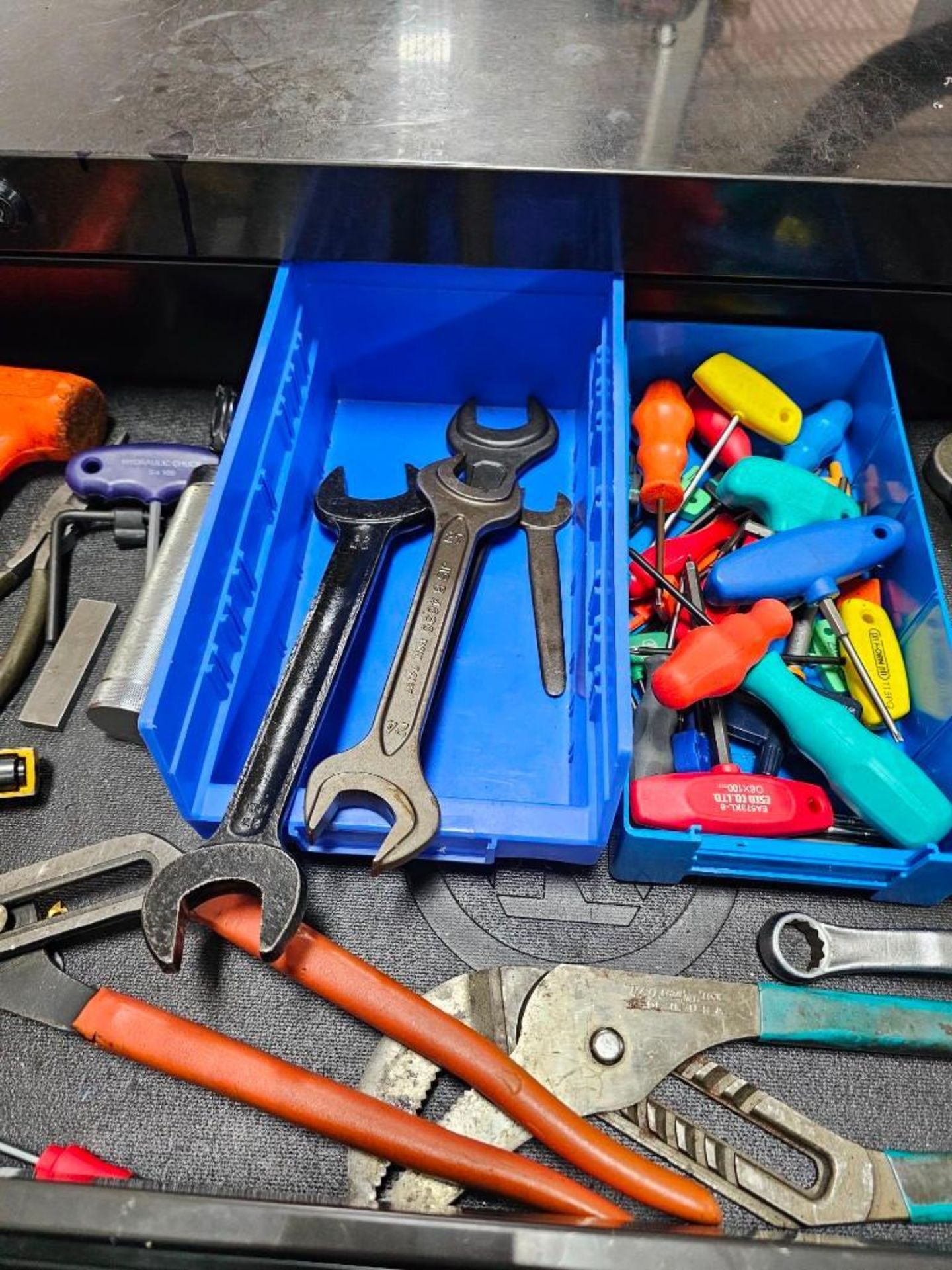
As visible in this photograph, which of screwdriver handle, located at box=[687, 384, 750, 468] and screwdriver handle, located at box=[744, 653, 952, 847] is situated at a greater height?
screwdriver handle, located at box=[687, 384, 750, 468]

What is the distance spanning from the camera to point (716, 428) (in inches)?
34.0

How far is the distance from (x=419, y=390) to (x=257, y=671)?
15.2 inches

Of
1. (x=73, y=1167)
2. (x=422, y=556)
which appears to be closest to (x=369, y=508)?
(x=422, y=556)

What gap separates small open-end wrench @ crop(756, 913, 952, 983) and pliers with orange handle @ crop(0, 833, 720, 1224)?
0.17m

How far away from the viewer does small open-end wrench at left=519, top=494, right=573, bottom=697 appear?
A: 0.76 m

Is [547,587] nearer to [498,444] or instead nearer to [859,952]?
[498,444]

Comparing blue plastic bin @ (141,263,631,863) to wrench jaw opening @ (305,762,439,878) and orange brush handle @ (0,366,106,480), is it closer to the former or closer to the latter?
wrench jaw opening @ (305,762,439,878)

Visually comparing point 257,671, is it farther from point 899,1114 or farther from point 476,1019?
point 899,1114

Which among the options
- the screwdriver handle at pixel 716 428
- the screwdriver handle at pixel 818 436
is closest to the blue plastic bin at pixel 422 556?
the screwdriver handle at pixel 716 428

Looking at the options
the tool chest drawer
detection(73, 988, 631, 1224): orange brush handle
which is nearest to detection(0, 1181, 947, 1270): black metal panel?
the tool chest drawer

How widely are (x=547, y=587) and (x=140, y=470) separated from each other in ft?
1.36

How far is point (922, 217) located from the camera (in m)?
0.71

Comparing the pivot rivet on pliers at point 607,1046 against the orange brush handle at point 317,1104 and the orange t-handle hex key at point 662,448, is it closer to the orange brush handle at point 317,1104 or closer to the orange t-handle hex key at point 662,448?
the orange brush handle at point 317,1104

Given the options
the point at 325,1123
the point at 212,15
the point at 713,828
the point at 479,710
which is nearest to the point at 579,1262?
the point at 325,1123
